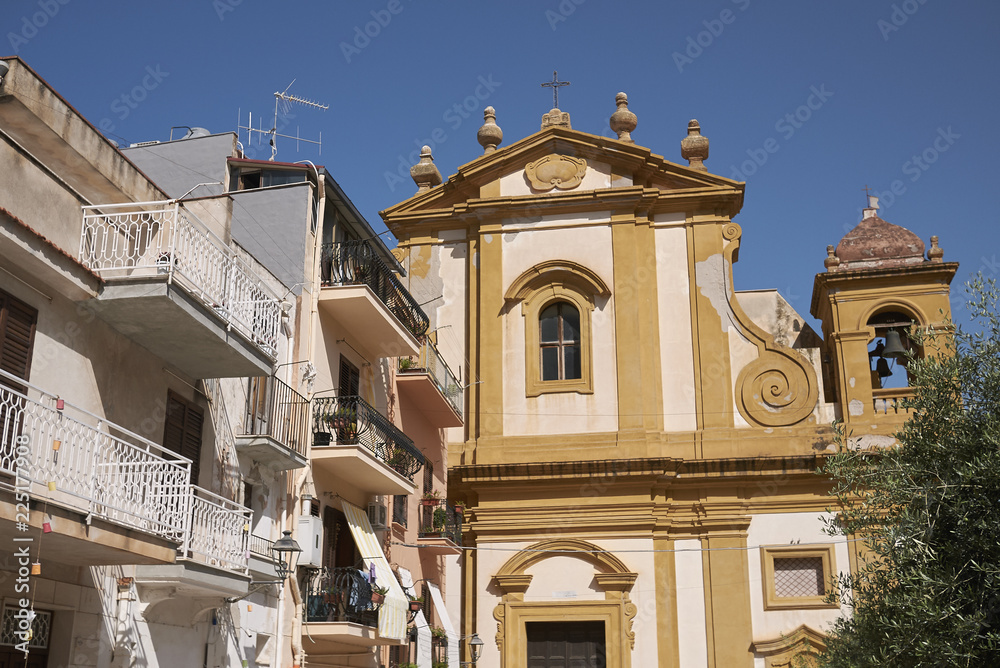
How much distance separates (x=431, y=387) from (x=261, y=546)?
22.2 feet

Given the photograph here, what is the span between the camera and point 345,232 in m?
15.8

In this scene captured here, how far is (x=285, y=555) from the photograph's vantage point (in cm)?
1248

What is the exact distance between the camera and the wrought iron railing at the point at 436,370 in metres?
18.3

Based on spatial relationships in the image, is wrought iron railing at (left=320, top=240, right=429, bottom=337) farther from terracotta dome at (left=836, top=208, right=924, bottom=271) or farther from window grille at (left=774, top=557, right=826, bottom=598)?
terracotta dome at (left=836, top=208, right=924, bottom=271)

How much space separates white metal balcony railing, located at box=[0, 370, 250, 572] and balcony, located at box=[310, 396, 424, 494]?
11.0ft

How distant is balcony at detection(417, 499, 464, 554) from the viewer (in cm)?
1844

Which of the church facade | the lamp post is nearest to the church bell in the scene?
the church facade

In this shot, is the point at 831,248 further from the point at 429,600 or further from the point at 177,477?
the point at 177,477

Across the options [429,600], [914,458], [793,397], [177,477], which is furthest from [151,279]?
[793,397]

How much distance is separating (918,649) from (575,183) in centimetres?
1529

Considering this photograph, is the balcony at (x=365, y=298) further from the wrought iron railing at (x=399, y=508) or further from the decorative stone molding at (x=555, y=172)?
the decorative stone molding at (x=555, y=172)

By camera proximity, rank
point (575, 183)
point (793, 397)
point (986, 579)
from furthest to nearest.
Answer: point (575, 183), point (793, 397), point (986, 579)

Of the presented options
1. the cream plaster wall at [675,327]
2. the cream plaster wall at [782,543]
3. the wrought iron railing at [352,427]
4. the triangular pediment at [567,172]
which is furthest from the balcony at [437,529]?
the triangular pediment at [567,172]

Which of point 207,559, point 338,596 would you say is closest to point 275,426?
point 338,596
